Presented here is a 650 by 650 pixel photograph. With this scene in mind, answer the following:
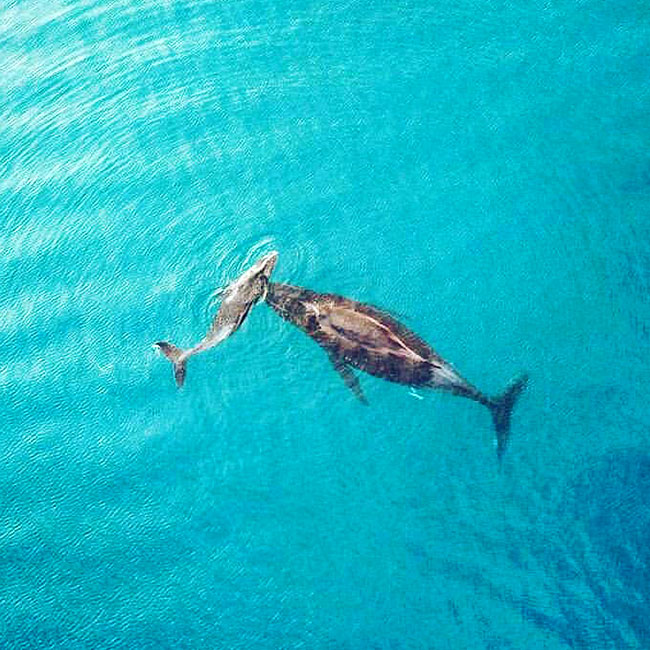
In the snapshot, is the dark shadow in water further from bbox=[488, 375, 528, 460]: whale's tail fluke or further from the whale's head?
the whale's head

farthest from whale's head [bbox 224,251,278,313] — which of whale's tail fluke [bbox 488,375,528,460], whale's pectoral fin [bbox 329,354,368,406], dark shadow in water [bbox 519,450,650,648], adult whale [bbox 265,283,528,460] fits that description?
dark shadow in water [bbox 519,450,650,648]

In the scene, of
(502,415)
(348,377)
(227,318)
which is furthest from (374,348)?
(227,318)

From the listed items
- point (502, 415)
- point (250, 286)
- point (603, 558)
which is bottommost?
point (603, 558)

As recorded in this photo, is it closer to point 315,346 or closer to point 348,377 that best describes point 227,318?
point 315,346

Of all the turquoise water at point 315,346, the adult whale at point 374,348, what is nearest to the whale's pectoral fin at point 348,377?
the adult whale at point 374,348

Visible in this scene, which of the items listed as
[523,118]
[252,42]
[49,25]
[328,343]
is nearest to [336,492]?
[328,343]

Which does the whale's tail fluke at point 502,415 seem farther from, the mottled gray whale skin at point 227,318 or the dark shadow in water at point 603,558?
the mottled gray whale skin at point 227,318
